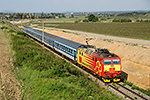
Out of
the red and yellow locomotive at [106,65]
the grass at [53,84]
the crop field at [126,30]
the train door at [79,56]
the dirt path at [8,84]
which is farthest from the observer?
the crop field at [126,30]

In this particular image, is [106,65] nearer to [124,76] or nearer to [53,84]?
[124,76]

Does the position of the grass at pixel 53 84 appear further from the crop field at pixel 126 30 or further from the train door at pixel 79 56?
the crop field at pixel 126 30

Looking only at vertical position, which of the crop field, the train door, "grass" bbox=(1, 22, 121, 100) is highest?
the crop field

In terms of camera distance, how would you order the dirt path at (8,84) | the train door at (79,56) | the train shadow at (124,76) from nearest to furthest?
the dirt path at (8,84)
the train shadow at (124,76)
the train door at (79,56)

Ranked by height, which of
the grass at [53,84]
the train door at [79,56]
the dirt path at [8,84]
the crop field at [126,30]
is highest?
the crop field at [126,30]

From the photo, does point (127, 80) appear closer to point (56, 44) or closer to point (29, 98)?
point (29, 98)

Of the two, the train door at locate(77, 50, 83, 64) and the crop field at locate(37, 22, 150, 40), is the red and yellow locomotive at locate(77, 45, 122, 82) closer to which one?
the train door at locate(77, 50, 83, 64)

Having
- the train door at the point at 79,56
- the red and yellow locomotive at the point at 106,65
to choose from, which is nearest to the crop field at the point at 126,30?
the train door at the point at 79,56

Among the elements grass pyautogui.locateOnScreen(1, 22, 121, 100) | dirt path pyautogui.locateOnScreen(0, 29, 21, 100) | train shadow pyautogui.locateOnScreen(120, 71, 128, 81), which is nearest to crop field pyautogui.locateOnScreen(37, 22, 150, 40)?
train shadow pyautogui.locateOnScreen(120, 71, 128, 81)

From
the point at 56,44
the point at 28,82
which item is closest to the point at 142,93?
the point at 28,82

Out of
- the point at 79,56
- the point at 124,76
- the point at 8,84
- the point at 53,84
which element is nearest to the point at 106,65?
the point at 124,76

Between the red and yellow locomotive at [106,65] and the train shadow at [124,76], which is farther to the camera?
the train shadow at [124,76]

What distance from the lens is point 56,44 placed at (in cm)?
Result: 3709

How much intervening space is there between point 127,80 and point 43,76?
482 inches
